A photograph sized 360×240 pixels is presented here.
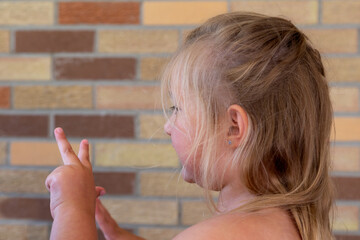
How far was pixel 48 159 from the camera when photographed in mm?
1611

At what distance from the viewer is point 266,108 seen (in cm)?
101

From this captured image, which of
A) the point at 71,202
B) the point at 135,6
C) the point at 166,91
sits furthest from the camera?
the point at 135,6

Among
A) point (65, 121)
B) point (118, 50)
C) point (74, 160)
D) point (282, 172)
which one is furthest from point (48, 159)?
point (282, 172)

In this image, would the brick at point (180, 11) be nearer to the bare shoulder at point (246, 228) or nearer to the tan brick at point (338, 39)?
the tan brick at point (338, 39)

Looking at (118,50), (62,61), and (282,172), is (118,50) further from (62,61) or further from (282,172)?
(282,172)

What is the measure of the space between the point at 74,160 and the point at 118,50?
59 cm

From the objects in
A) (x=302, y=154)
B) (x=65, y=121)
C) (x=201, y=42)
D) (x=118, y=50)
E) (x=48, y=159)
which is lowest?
(x=48, y=159)

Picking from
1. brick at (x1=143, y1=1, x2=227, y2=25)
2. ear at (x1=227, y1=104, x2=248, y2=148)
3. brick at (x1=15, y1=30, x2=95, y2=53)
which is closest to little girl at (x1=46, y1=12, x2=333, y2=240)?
ear at (x1=227, y1=104, x2=248, y2=148)

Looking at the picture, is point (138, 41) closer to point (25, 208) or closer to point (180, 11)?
point (180, 11)

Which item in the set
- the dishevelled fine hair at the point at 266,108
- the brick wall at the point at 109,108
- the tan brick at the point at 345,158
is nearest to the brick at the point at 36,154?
the brick wall at the point at 109,108

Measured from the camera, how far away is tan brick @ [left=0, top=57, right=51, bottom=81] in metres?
1.61

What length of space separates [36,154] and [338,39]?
1.05m

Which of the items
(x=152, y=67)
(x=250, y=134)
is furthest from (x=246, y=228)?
(x=152, y=67)

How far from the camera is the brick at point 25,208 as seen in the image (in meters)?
1.62
